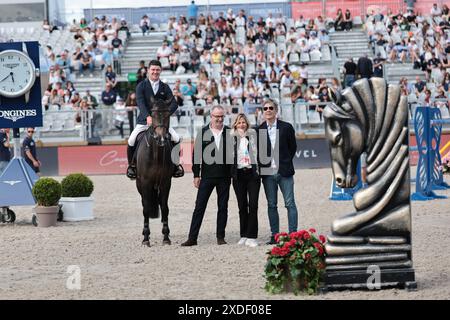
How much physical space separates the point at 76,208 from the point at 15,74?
2.71 metres

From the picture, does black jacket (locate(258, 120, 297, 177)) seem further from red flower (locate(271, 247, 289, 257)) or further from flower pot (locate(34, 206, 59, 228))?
flower pot (locate(34, 206, 59, 228))

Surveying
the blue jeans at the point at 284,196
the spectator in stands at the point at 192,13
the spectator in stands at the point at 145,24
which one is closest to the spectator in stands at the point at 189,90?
the spectator in stands at the point at 145,24

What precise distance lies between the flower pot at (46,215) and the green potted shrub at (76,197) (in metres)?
0.74

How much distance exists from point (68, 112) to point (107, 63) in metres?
6.88

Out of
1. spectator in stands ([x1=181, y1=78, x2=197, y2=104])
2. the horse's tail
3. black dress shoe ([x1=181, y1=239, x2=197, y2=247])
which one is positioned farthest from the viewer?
spectator in stands ([x1=181, y1=78, x2=197, y2=104])

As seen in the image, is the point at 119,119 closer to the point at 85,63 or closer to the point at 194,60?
the point at 194,60

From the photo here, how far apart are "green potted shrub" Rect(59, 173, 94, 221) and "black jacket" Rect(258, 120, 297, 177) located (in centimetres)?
532

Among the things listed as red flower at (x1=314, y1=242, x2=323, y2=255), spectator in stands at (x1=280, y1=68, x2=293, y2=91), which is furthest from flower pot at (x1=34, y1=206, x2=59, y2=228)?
spectator in stands at (x1=280, y1=68, x2=293, y2=91)

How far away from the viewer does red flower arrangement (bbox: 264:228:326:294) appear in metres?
9.23

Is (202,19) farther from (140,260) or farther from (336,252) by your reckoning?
(336,252)

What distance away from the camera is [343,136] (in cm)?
928

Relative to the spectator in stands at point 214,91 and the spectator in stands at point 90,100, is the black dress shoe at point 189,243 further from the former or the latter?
the spectator in stands at point 214,91

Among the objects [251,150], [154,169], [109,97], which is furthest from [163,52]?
[251,150]

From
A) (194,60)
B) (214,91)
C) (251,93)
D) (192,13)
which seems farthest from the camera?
(192,13)
